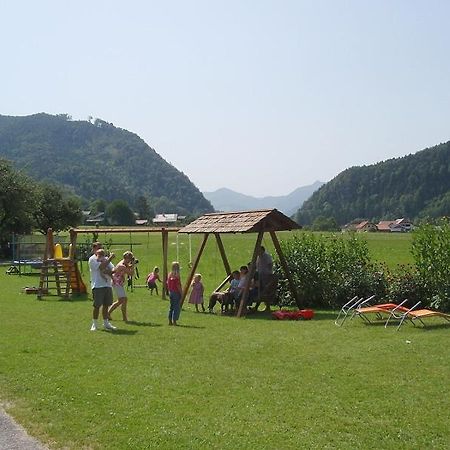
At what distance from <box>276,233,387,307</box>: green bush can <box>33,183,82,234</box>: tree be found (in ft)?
169

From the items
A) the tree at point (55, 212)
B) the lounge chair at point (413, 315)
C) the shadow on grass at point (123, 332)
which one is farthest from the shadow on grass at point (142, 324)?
the tree at point (55, 212)

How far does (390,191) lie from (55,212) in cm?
11870

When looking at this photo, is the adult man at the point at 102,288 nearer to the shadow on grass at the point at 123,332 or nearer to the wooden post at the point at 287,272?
the shadow on grass at the point at 123,332

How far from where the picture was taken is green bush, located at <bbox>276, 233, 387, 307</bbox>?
19094 mm

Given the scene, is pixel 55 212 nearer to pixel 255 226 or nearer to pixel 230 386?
pixel 255 226

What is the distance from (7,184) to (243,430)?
4787 centimetres

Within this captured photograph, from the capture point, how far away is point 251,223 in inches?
696

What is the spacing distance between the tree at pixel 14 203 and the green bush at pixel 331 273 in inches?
1407

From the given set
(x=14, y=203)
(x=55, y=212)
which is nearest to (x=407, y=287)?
(x=14, y=203)

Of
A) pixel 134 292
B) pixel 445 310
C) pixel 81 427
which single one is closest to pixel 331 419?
pixel 81 427

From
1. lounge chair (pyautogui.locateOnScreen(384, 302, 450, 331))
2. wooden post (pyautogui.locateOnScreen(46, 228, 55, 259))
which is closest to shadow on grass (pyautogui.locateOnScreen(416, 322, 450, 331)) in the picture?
lounge chair (pyautogui.locateOnScreen(384, 302, 450, 331))

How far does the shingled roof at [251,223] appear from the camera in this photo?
1772 cm

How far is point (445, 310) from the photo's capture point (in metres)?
17.1

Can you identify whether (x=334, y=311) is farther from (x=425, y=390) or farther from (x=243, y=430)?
(x=243, y=430)
